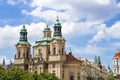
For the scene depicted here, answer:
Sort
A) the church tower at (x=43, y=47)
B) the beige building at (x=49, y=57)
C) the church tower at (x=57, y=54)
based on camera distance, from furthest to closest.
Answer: the church tower at (x=43, y=47)
the beige building at (x=49, y=57)
the church tower at (x=57, y=54)

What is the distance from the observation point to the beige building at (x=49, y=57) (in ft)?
454

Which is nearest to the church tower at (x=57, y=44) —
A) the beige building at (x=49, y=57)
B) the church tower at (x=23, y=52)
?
the beige building at (x=49, y=57)

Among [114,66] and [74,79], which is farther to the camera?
[114,66]

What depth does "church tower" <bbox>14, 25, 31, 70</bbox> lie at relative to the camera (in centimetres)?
14838

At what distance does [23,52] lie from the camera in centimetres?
14950

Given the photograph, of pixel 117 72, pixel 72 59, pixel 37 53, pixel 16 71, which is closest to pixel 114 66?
pixel 117 72

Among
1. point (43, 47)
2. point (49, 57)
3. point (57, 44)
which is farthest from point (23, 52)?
point (57, 44)

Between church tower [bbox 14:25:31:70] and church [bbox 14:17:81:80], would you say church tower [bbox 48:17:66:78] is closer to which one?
church [bbox 14:17:81:80]

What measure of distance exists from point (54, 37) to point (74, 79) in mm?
16732

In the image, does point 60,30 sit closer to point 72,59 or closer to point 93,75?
A: point 72,59

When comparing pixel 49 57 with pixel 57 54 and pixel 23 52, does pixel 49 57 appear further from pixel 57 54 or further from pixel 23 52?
pixel 23 52

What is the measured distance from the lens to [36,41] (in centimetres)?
15250

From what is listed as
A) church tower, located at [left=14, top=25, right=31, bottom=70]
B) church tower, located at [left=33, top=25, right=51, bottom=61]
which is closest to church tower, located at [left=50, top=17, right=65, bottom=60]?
church tower, located at [left=33, top=25, right=51, bottom=61]

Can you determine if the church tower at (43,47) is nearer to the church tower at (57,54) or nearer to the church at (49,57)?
the church at (49,57)
